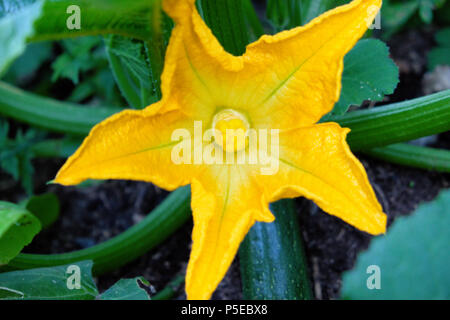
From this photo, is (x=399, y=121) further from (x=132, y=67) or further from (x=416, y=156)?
(x=132, y=67)

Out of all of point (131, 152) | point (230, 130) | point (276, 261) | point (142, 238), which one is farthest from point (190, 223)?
point (131, 152)

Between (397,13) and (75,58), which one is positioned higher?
(397,13)

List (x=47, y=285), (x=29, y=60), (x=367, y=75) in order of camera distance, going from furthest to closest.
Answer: (x=29, y=60)
(x=367, y=75)
(x=47, y=285)

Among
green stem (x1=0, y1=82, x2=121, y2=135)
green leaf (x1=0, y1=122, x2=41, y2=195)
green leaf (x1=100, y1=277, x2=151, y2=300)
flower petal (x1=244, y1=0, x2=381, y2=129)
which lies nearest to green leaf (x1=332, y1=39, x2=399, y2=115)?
flower petal (x1=244, y1=0, x2=381, y2=129)

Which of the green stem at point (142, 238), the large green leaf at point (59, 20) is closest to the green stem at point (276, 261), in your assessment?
the green stem at point (142, 238)

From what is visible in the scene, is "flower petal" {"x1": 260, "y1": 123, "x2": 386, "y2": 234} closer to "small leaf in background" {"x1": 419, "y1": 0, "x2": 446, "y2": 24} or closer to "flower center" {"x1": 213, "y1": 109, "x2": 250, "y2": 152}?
"flower center" {"x1": 213, "y1": 109, "x2": 250, "y2": 152}

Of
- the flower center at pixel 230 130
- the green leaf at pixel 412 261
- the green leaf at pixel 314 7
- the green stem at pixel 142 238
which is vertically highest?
the green leaf at pixel 314 7

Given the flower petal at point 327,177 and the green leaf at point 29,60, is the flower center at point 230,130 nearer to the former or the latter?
the flower petal at point 327,177
